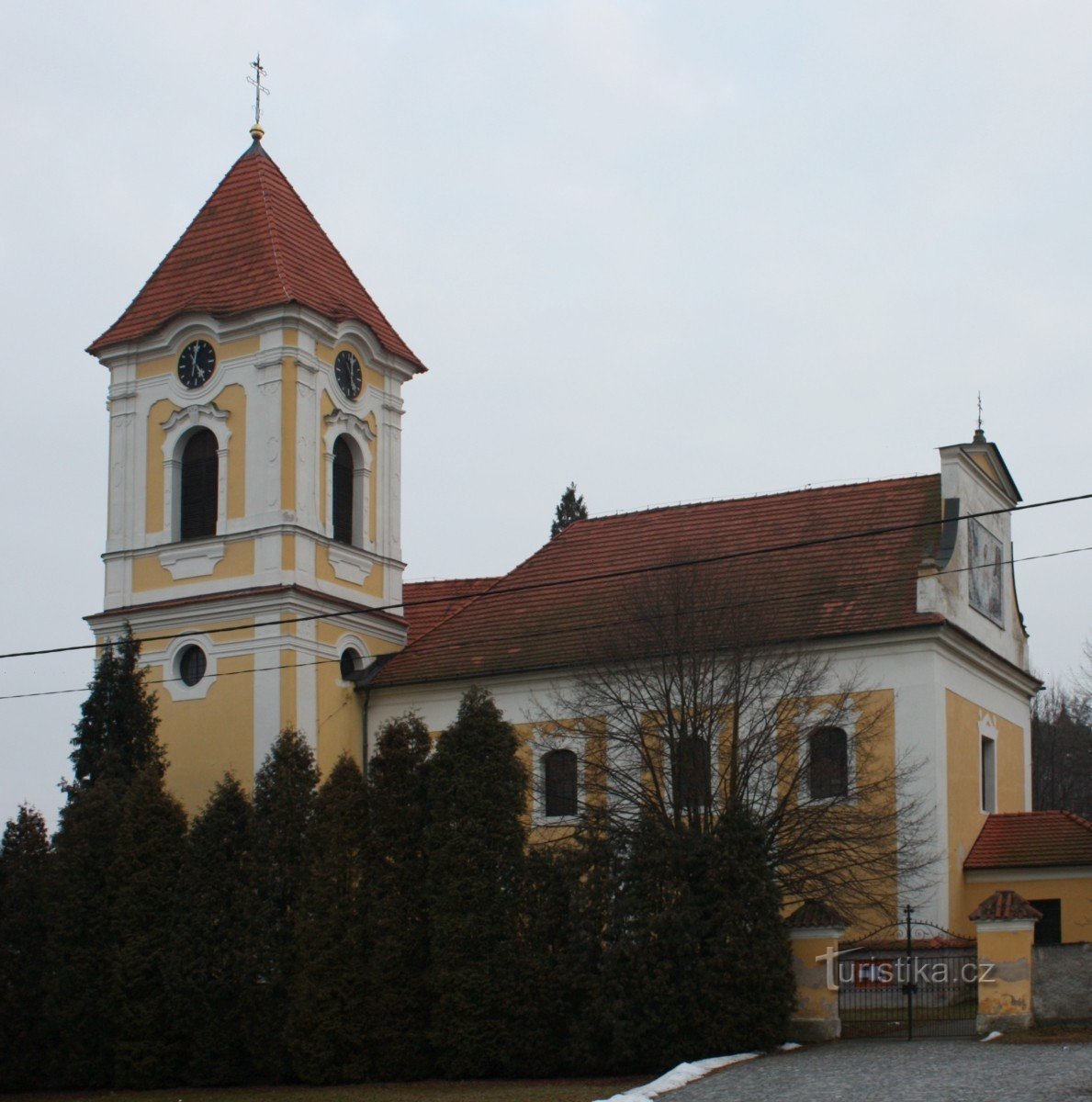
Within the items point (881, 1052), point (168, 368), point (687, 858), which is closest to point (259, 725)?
point (168, 368)

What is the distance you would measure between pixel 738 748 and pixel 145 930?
9.90 meters

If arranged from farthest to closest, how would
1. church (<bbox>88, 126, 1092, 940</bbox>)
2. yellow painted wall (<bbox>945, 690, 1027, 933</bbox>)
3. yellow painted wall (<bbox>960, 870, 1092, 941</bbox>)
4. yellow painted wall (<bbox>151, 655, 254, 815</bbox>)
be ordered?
1. yellow painted wall (<bbox>151, 655, 254, 815</bbox>)
2. church (<bbox>88, 126, 1092, 940</bbox>)
3. yellow painted wall (<bbox>945, 690, 1027, 933</bbox>)
4. yellow painted wall (<bbox>960, 870, 1092, 941</bbox>)

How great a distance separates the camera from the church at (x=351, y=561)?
34094mm

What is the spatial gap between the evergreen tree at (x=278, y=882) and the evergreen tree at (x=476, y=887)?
254 centimetres

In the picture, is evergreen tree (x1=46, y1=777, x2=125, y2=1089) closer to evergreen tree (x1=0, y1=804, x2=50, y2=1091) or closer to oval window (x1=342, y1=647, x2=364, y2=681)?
evergreen tree (x1=0, y1=804, x2=50, y2=1091)

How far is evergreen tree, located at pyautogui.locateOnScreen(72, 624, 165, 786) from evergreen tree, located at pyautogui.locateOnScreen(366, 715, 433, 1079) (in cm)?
651

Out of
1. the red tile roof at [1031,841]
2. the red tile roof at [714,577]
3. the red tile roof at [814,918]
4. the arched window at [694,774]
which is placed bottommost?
the red tile roof at [814,918]

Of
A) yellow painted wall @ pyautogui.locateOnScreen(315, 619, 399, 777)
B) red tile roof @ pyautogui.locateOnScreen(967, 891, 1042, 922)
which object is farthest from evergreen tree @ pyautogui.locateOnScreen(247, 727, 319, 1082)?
red tile roof @ pyautogui.locateOnScreen(967, 891, 1042, 922)

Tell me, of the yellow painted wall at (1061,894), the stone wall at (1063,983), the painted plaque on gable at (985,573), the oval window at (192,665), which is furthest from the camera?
the oval window at (192,665)

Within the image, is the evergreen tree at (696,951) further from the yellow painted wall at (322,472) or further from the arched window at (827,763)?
the yellow painted wall at (322,472)

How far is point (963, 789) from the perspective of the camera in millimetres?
33375

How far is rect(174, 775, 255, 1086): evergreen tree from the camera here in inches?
1119

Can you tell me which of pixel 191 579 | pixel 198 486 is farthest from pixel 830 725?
pixel 198 486

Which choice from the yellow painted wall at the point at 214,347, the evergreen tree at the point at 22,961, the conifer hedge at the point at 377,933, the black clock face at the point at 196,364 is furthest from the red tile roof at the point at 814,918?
the black clock face at the point at 196,364
